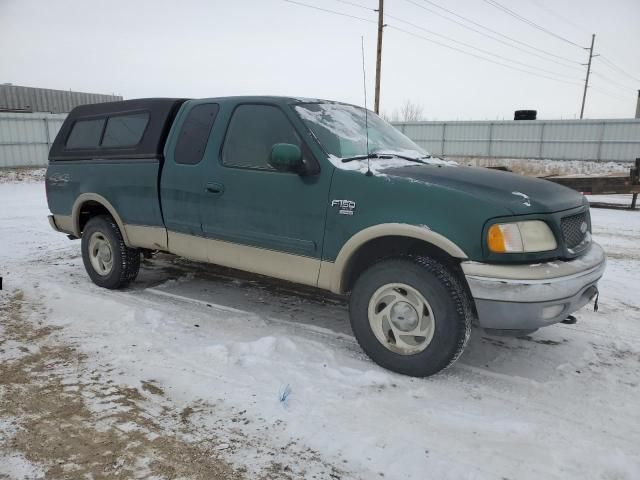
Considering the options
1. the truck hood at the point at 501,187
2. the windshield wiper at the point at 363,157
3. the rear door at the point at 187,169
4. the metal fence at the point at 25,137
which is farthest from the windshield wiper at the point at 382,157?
the metal fence at the point at 25,137

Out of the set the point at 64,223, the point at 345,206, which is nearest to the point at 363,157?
the point at 345,206

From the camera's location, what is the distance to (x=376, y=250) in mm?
3520

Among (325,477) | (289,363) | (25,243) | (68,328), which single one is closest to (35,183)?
(25,243)

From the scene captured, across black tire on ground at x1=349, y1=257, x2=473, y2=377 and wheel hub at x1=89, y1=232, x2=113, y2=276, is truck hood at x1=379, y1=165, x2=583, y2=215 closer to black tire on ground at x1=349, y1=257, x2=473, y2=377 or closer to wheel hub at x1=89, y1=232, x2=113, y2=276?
black tire on ground at x1=349, y1=257, x2=473, y2=377

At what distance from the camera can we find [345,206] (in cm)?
340

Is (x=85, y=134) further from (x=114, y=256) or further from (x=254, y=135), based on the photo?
(x=254, y=135)

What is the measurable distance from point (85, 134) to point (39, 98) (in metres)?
41.6

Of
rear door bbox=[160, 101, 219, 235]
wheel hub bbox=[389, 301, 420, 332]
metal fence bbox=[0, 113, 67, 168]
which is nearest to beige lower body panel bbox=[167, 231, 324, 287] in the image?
rear door bbox=[160, 101, 219, 235]

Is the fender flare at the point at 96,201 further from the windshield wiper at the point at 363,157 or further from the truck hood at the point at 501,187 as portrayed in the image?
the truck hood at the point at 501,187

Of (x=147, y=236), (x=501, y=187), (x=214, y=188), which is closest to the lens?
(x=501, y=187)

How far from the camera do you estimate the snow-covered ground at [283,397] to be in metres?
2.43

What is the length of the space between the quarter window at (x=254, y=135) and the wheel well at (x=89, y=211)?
2.06 metres

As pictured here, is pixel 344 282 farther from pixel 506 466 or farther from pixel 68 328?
pixel 68 328

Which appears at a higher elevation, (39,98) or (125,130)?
(39,98)
